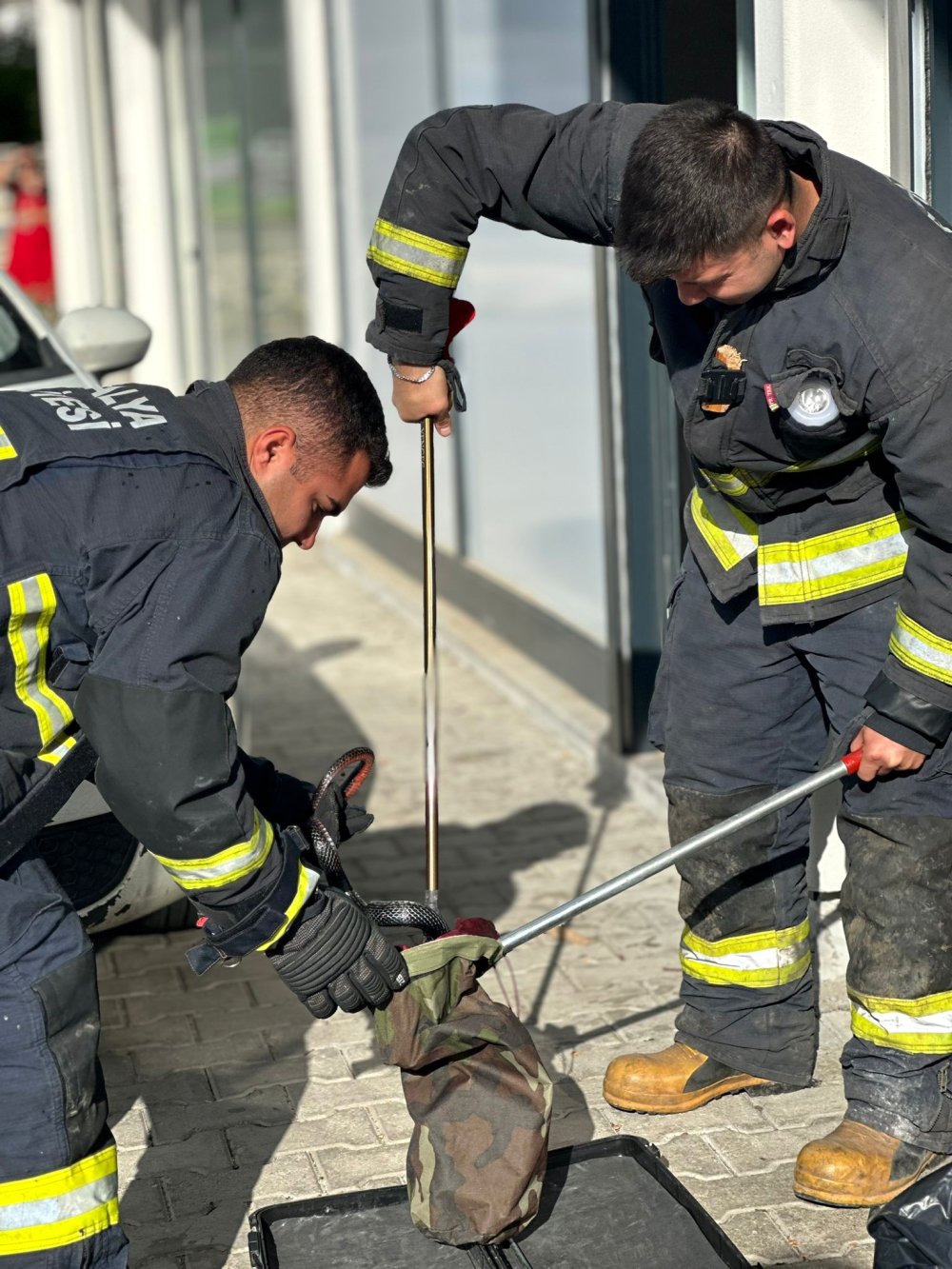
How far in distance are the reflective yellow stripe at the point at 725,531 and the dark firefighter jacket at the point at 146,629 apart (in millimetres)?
1107

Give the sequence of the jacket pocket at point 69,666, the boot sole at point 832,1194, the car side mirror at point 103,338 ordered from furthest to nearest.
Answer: the car side mirror at point 103,338, the boot sole at point 832,1194, the jacket pocket at point 69,666

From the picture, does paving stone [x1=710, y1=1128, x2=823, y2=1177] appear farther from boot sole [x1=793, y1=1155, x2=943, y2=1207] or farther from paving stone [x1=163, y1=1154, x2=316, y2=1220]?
paving stone [x1=163, y1=1154, x2=316, y2=1220]

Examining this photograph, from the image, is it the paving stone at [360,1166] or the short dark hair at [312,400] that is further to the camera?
the paving stone at [360,1166]

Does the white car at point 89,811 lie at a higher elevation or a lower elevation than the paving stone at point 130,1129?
higher

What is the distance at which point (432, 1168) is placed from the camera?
3.14 meters

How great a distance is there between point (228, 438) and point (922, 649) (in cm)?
129

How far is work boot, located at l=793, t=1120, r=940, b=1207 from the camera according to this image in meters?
3.30

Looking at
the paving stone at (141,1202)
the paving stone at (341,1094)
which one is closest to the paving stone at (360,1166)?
the paving stone at (341,1094)

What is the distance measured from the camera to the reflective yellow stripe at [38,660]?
2580mm

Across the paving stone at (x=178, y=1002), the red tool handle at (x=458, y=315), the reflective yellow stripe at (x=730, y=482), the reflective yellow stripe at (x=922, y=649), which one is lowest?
the paving stone at (x=178, y=1002)

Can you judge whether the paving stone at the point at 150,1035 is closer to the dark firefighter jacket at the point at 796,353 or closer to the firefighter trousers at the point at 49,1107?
the firefighter trousers at the point at 49,1107

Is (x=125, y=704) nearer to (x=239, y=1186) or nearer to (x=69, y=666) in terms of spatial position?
(x=69, y=666)

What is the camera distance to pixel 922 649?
308cm

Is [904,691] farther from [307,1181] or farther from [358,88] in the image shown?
[358,88]
